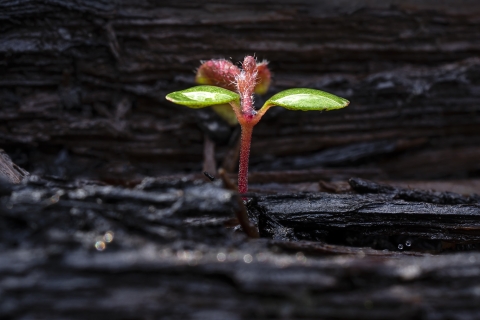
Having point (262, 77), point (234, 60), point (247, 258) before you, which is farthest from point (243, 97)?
point (247, 258)

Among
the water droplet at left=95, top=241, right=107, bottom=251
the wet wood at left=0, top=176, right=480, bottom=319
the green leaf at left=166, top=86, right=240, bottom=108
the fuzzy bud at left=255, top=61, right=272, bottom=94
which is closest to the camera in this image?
the wet wood at left=0, top=176, right=480, bottom=319

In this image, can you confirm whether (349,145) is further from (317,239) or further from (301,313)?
(301,313)

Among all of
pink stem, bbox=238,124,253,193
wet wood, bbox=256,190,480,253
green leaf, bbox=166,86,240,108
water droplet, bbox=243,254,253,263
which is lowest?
wet wood, bbox=256,190,480,253

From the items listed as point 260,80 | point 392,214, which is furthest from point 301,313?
point 260,80

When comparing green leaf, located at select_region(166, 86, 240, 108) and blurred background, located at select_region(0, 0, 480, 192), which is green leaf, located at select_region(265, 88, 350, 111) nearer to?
green leaf, located at select_region(166, 86, 240, 108)

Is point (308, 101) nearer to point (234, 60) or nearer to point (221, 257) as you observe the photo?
point (221, 257)

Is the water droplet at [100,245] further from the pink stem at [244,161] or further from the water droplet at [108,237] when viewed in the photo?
the pink stem at [244,161]

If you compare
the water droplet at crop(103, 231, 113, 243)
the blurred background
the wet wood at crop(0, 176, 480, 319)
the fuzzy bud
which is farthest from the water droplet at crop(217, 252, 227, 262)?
the blurred background

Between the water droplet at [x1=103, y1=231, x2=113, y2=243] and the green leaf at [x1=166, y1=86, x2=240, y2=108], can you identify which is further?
the green leaf at [x1=166, y1=86, x2=240, y2=108]
